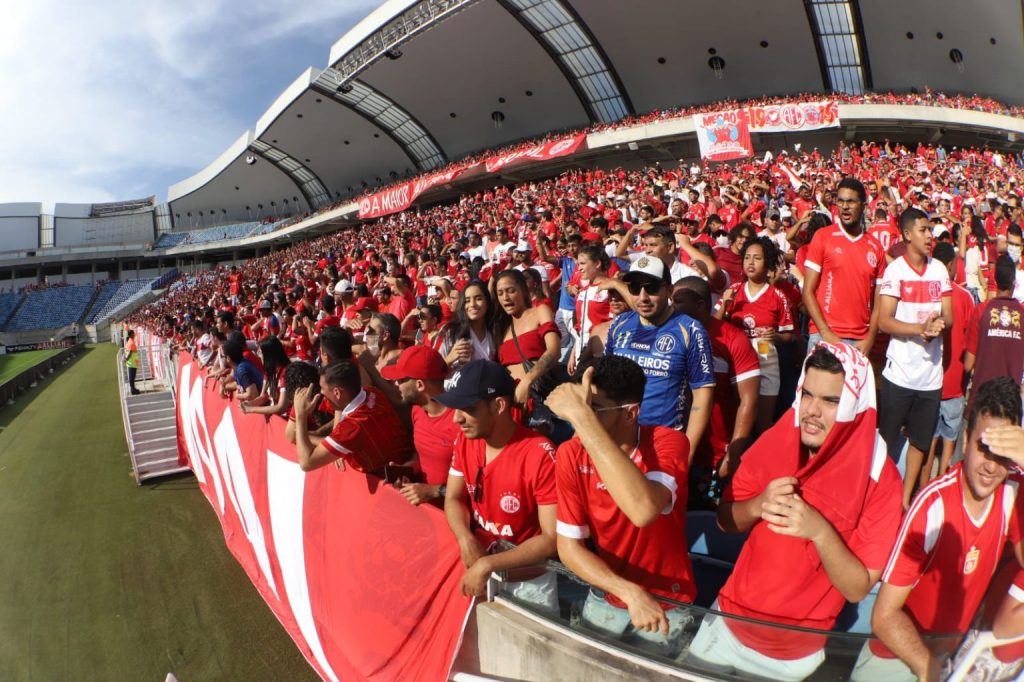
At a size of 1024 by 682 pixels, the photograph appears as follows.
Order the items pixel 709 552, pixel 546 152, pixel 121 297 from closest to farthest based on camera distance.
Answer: pixel 709 552 < pixel 546 152 < pixel 121 297

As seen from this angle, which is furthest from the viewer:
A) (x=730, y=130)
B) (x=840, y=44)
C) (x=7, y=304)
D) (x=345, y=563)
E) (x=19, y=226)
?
(x=19, y=226)

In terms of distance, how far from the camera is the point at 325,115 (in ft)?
144

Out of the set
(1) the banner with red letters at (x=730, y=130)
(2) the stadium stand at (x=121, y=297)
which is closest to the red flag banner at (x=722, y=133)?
(1) the banner with red letters at (x=730, y=130)

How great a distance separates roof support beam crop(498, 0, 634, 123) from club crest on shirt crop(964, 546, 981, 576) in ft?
105

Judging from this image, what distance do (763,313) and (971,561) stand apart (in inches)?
111

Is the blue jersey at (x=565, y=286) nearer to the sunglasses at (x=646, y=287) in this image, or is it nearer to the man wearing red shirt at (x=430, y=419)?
the sunglasses at (x=646, y=287)

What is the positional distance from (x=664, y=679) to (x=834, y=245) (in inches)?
135

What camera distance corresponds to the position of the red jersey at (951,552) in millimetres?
1740

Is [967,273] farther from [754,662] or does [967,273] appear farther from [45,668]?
[45,668]

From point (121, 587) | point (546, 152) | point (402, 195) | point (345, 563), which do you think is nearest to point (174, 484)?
point (121, 587)

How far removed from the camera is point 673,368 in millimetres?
3348

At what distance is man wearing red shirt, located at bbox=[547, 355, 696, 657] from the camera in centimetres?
198

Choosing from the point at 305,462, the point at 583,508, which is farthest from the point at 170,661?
the point at 583,508

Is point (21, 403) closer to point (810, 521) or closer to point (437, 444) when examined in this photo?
point (437, 444)
